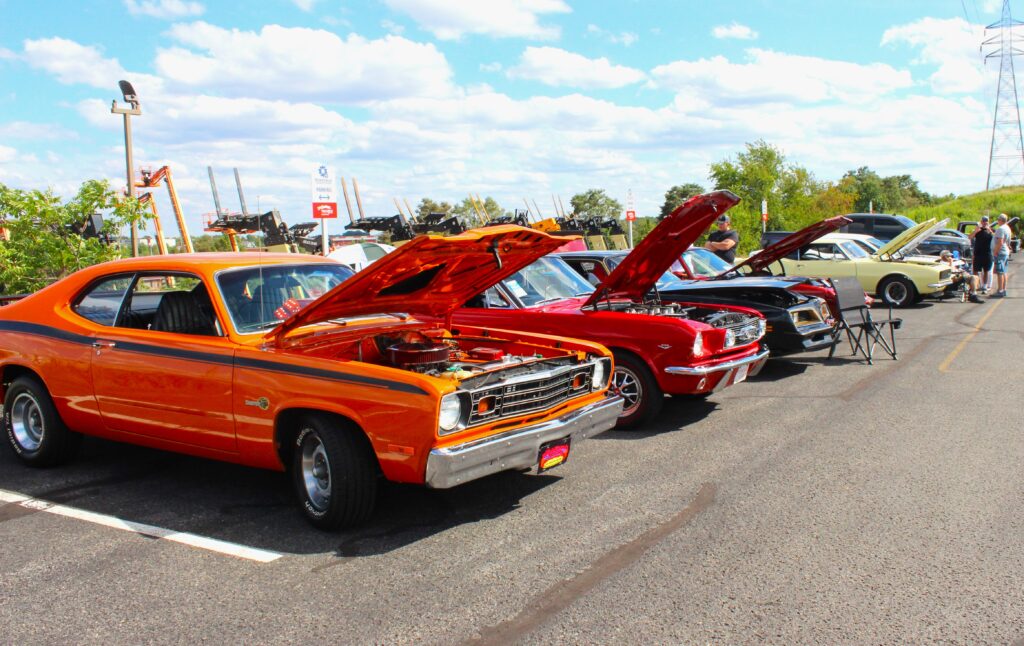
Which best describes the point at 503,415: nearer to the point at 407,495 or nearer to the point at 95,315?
the point at 407,495

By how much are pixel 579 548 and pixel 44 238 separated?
39.2ft

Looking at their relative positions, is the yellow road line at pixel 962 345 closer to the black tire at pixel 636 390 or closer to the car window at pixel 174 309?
the black tire at pixel 636 390

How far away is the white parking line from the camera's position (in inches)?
177

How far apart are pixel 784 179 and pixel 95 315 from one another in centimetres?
4245

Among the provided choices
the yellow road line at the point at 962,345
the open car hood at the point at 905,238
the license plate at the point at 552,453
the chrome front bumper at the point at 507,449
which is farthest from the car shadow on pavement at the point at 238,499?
the open car hood at the point at 905,238

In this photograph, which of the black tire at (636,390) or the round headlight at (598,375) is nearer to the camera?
the round headlight at (598,375)

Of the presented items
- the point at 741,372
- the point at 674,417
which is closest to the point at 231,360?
the point at 674,417

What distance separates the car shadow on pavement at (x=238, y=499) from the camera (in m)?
4.74

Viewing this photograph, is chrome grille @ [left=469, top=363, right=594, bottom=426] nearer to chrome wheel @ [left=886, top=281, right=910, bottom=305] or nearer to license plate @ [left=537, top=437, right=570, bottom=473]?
license plate @ [left=537, top=437, right=570, bottom=473]

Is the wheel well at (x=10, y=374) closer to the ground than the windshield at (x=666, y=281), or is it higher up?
closer to the ground

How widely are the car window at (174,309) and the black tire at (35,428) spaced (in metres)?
1.00

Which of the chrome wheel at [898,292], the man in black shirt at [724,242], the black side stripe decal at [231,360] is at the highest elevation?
the man in black shirt at [724,242]

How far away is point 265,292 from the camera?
5539 millimetres

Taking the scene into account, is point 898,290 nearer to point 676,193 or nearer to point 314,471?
point 314,471
